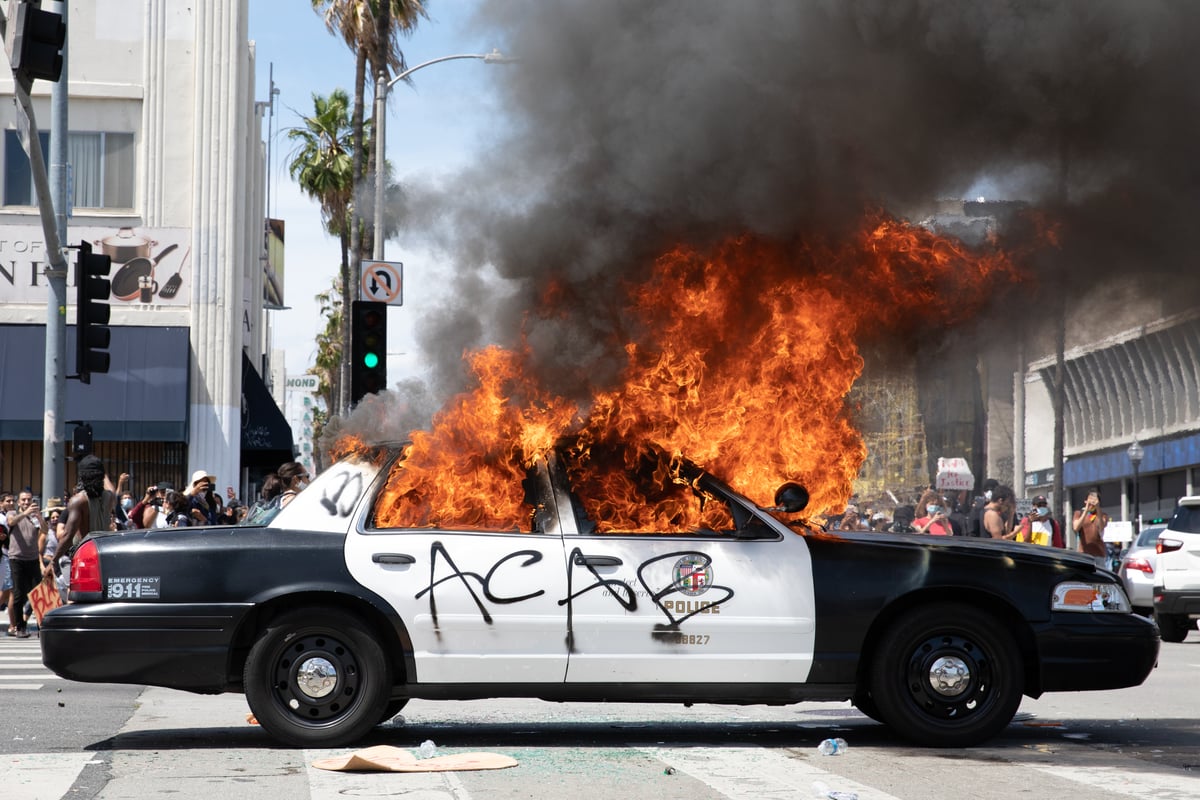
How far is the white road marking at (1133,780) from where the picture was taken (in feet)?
21.3

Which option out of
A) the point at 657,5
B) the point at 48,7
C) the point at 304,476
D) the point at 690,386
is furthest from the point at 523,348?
the point at 48,7

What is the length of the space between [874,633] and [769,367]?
165 cm

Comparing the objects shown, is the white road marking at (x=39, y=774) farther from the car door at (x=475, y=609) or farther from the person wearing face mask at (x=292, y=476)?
the person wearing face mask at (x=292, y=476)

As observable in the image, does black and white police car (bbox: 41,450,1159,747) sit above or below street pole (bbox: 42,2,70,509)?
below

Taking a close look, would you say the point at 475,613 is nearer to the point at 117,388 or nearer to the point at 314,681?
the point at 314,681

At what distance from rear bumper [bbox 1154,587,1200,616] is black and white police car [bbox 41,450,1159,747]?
9823mm

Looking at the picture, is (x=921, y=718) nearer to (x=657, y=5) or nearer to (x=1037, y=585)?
(x=1037, y=585)

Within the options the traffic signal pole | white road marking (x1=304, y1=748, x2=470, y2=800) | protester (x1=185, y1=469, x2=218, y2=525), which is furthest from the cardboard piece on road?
protester (x1=185, y1=469, x2=218, y2=525)

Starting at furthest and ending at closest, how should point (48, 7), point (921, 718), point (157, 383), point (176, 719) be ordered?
point (157, 383), point (48, 7), point (176, 719), point (921, 718)

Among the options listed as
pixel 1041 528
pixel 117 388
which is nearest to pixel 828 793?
pixel 1041 528

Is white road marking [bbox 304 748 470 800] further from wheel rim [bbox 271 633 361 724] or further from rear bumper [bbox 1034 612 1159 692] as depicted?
rear bumper [bbox 1034 612 1159 692]

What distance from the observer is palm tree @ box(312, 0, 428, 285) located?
98.4 feet

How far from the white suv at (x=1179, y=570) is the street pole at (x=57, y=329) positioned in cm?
1273

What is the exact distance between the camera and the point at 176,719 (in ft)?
30.3
